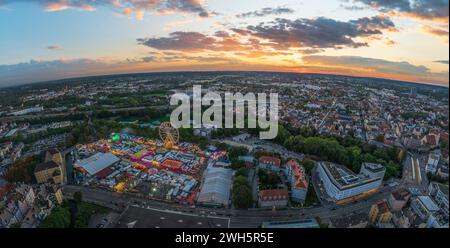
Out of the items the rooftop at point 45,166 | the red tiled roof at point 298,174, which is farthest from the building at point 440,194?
the rooftop at point 45,166

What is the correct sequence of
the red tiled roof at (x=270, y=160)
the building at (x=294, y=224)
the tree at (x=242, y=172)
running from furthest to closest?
1. the red tiled roof at (x=270, y=160)
2. the tree at (x=242, y=172)
3. the building at (x=294, y=224)

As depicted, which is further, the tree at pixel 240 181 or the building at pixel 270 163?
the building at pixel 270 163

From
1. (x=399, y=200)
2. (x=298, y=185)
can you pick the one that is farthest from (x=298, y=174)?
(x=399, y=200)

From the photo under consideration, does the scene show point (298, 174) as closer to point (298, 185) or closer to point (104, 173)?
point (298, 185)

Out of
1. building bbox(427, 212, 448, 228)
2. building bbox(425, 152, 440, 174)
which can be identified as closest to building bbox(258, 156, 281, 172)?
building bbox(427, 212, 448, 228)

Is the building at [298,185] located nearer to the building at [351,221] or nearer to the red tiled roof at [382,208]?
the building at [351,221]

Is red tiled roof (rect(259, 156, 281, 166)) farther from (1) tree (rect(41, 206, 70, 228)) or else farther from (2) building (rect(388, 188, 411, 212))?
(1) tree (rect(41, 206, 70, 228))
